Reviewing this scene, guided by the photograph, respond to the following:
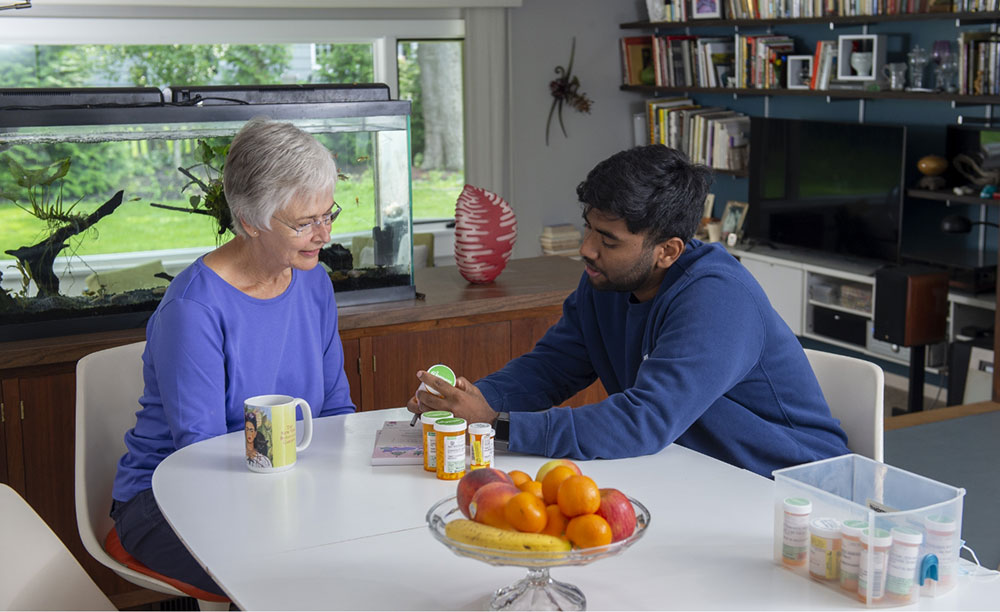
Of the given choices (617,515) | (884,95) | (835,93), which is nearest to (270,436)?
(617,515)

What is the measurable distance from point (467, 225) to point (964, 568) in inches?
76.1

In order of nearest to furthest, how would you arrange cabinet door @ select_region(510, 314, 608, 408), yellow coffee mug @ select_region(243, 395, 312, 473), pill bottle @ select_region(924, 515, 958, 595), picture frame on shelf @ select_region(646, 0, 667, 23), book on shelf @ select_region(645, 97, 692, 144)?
pill bottle @ select_region(924, 515, 958, 595) → yellow coffee mug @ select_region(243, 395, 312, 473) → cabinet door @ select_region(510, 314, 608, 408) → picture frame on shelf @ select_region(646, 0, 667, 23) → book on shelf @ select_region(645, 97, 692, 144)

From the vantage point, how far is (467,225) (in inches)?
119

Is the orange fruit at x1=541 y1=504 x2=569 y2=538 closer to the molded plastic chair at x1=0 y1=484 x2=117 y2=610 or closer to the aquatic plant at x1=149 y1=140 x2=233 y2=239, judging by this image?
the molded plastic chair at x1=0 y1=484 x2=117 y2=610

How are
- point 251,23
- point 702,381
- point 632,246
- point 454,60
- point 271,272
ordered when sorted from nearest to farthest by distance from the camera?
point 702,381 → point 632,246 → point 271,272 → point 251,23 → point 454,60

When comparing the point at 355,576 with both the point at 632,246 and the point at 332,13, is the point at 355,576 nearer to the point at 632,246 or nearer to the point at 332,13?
the point at 632,246

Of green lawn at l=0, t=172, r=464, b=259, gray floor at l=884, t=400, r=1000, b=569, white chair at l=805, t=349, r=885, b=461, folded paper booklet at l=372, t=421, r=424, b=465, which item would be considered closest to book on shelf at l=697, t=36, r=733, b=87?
gray floor at l=884, t=400, r=1000, b=569

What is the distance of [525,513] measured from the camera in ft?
3.66

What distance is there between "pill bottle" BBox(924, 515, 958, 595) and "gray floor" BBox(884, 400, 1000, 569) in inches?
40.8

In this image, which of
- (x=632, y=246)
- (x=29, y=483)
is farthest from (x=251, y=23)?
(x=632, y=246)

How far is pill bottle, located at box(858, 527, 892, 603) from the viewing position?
118 centimetres

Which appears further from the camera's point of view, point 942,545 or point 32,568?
point 32,568

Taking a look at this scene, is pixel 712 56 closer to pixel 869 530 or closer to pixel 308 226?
pixel 308 226

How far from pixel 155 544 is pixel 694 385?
3.10 feet
